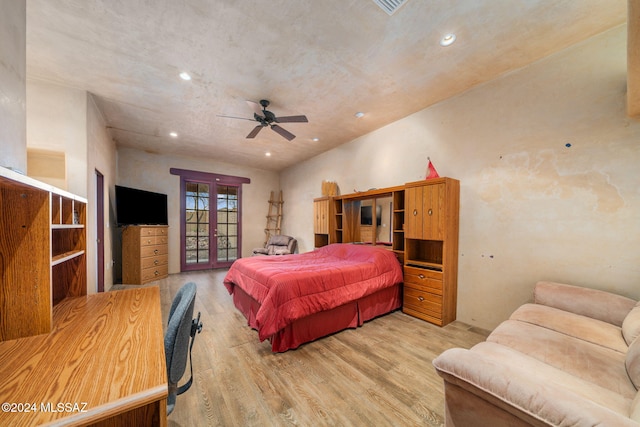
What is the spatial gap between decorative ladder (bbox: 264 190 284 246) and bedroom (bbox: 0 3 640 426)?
3958 millimetres

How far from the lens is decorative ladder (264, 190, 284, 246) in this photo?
7012mm

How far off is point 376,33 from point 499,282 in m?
2.96

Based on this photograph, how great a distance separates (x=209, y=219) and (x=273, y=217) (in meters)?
1.79

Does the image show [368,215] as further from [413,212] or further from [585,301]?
[585,301]

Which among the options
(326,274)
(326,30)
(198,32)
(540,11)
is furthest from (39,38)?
(540,11)

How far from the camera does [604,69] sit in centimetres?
207

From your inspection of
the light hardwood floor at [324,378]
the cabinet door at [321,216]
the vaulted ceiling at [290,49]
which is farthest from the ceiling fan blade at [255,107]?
the light hardwood floor at [324,378]

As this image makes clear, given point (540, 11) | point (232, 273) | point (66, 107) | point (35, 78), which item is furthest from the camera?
point (232, 273)

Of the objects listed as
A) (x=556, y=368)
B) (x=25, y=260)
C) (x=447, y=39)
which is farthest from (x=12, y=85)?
(x=556, y=368)

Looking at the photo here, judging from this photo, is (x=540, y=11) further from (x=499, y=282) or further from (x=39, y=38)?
(x=39, y=38)

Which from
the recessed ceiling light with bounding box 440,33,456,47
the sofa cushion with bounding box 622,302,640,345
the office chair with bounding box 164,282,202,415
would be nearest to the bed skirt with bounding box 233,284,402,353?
the office chair with bounding box 164,282,202,415

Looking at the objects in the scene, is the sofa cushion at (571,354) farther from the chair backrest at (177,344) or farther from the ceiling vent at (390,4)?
the ceiling vent at (390,4)

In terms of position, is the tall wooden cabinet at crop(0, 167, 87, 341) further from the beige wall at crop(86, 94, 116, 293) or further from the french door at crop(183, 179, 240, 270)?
the french door at crop(183, 179, 240, 270)

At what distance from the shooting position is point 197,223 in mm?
6070
